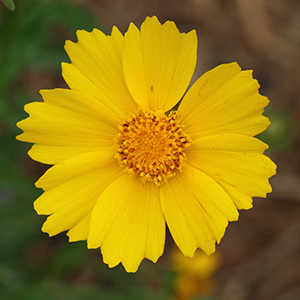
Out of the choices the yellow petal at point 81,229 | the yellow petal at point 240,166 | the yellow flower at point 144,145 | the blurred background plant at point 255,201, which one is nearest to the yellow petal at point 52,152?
the yellow flower at point 144,145

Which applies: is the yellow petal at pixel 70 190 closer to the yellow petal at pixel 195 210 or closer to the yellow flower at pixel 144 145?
the yellow flower at pixel 144 145

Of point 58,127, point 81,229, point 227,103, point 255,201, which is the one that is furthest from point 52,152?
point 255,201

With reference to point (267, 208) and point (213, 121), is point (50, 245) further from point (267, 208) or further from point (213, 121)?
point (213, 121)

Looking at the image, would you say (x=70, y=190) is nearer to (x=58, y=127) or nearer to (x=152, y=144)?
(x=58, y=127)

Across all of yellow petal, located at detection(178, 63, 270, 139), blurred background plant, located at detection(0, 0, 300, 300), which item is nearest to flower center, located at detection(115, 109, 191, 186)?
yellow petal, located at detection(178, 63, 270, 139)

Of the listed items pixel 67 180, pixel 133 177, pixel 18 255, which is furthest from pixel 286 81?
pixel 18 255

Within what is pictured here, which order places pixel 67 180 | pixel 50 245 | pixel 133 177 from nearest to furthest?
pixel 67 180, pixel 133 177, pixel 50 245
